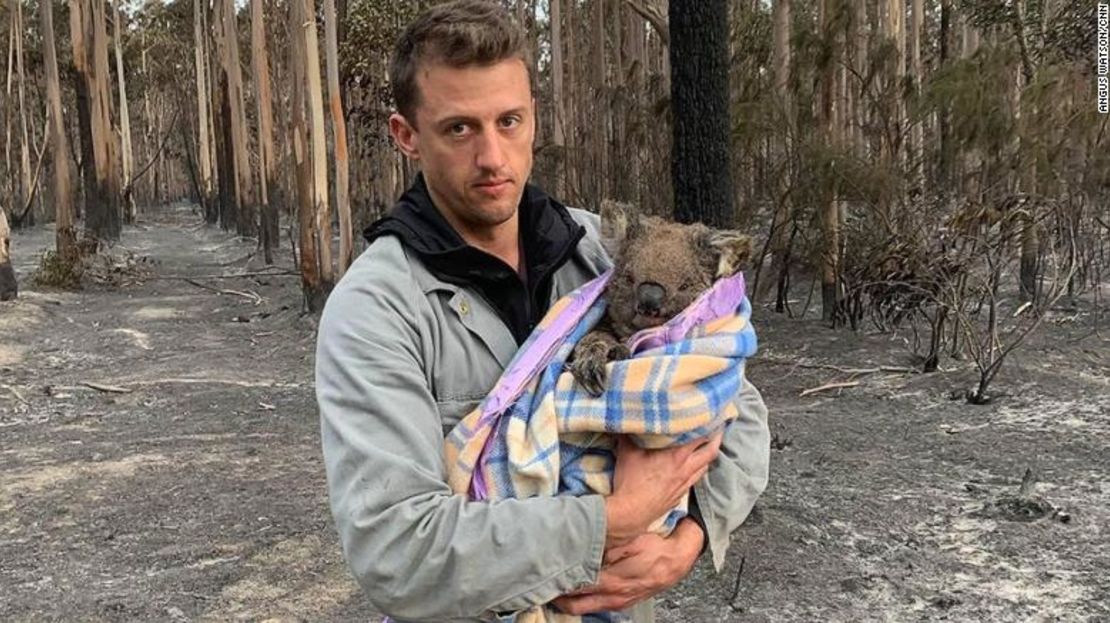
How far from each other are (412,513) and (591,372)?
401mm

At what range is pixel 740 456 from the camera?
1.84 meters

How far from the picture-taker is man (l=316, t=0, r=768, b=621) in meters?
1.44

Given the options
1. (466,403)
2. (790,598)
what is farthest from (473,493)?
(790,598)

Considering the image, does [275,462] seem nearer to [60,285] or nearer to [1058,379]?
[1058,379]

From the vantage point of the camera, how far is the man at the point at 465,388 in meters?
1.44

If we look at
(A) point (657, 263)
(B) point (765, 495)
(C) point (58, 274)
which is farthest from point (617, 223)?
(C) point (58, 274)

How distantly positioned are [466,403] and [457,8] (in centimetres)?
70

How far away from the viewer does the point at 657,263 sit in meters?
1.96

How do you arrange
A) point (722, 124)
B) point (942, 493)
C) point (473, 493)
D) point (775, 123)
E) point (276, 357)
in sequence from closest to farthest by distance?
point (473, 493)
point (722, 124)
point (942, 493)
point (775, 123)
point (276, 357)

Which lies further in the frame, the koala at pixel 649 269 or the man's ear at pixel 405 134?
the koala at pixel 649 269

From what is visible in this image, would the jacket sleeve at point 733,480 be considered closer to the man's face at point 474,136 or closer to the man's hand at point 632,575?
the man's hand at point 632,575

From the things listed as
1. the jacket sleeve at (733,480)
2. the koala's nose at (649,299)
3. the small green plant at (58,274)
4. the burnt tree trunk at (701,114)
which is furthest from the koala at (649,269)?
the small green plant at (58,274)

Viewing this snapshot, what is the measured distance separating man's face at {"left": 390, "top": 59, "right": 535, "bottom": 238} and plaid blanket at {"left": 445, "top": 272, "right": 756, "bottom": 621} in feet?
0.84

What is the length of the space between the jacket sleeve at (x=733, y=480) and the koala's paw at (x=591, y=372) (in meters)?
0.32
